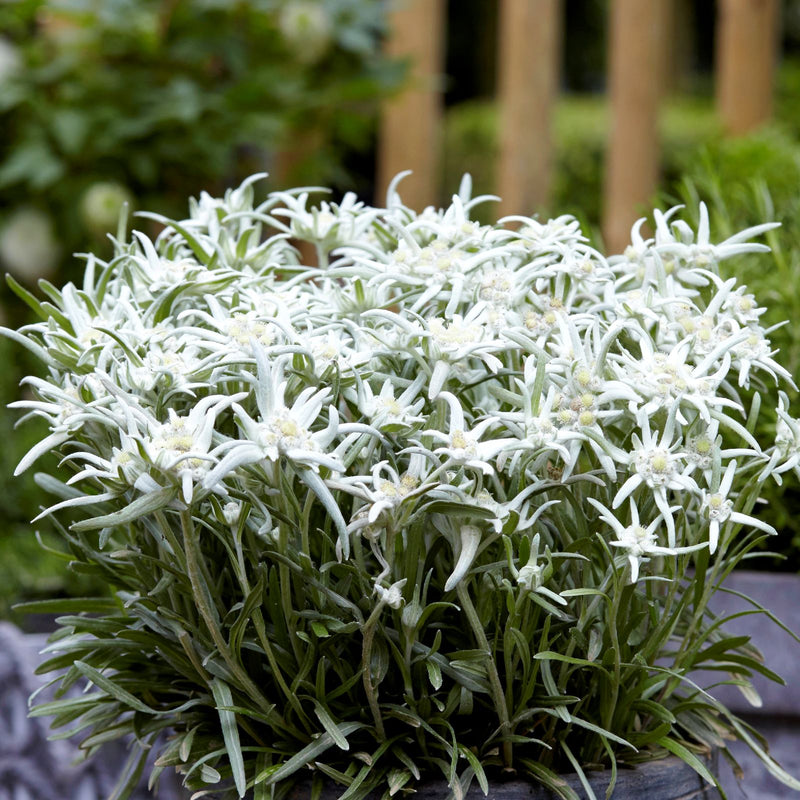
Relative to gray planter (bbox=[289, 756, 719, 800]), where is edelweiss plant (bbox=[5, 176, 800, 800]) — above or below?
above

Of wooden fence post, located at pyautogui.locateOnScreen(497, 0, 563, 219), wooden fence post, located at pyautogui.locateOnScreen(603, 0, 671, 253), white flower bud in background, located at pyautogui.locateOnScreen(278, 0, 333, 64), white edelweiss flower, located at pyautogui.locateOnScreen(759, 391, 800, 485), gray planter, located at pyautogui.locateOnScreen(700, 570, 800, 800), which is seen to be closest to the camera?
white edelweiss flower, located at pyautogui.locateOnScreen(759, 391, 800, 485)

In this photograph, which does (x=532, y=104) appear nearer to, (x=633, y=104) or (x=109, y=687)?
(x=633, y=104)

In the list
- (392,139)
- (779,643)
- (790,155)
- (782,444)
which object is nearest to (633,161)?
(392,139)

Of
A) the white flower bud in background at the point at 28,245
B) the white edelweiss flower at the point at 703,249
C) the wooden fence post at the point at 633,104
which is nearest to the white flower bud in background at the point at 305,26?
the white flower bud in background at the point at 28,245

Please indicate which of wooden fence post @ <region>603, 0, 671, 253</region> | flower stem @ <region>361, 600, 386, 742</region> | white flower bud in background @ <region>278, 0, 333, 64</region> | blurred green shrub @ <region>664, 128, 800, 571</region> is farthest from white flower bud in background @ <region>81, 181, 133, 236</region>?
flower stem @ <region>361, 600, 386, 742</region>

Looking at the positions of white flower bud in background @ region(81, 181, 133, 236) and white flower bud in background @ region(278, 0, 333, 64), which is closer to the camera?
white flower bud in background @ region(81, 181, 133, 236)

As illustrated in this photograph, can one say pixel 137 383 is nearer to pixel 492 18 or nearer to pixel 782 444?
pixel 782 444

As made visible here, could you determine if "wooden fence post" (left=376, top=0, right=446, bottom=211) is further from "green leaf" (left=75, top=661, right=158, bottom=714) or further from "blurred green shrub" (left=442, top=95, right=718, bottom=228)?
"green leaf" (left=75, top=661, right=158, bottom=714)
